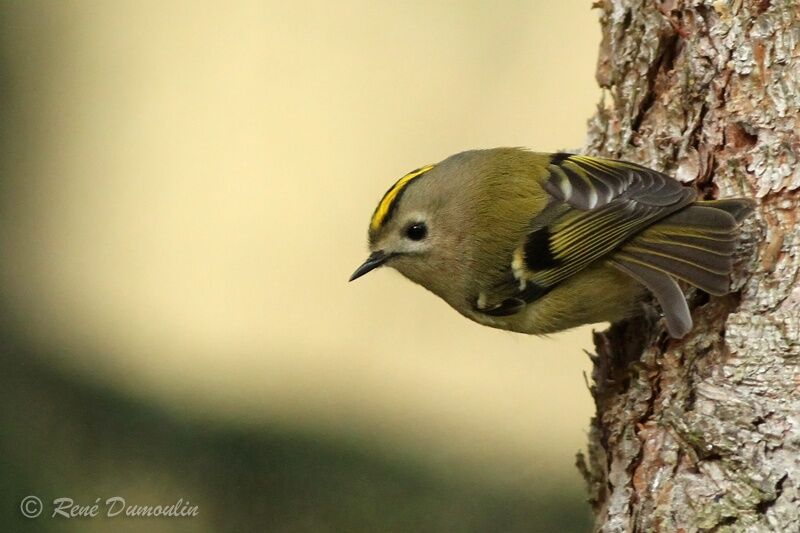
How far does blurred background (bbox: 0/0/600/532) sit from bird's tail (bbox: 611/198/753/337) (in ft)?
5.06

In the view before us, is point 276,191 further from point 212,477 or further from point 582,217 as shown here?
point 582,217

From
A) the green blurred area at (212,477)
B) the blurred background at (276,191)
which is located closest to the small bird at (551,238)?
the green blurred area at (212,477)

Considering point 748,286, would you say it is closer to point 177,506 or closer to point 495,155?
point 495,155

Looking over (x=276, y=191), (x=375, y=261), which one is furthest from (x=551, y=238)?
(x=276, y=191)

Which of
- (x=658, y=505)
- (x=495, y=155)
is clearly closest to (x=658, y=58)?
(x=495, y=155)

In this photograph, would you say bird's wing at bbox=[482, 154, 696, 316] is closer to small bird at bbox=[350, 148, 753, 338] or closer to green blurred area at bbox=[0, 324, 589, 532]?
small bird at bbox=[350, 148, 753, 338]

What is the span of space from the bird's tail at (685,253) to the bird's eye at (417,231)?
1.56ft

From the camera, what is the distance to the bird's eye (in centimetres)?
237

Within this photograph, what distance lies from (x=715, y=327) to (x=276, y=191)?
10.1 ft

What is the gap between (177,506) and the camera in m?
2.86

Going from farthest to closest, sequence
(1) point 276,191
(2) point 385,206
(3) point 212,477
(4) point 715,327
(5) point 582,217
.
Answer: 1. (1) point 276,191
2. (3) point 212,477
3. (2) point 385,206
4. (5) point 582,217
5. (4) point 715,327

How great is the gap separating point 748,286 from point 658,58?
0.60m

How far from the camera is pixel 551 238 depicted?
2227mm

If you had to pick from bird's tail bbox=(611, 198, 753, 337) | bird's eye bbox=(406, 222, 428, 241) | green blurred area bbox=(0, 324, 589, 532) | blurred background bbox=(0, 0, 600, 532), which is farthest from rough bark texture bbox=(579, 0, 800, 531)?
blurred background bbox=(0, 0, 600, 532)
